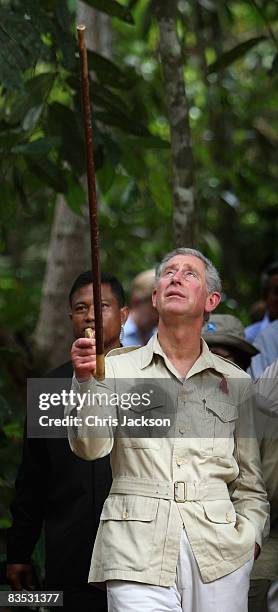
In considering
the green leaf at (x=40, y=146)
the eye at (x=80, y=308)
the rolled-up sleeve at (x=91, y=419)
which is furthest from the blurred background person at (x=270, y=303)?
the rolled-up sleeve at (x=91, y=419)

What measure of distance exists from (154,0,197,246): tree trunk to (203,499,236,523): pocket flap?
2399mm

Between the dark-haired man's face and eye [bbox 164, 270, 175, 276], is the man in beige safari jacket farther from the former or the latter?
the dark-haired man's face

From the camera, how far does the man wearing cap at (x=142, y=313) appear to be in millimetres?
7277

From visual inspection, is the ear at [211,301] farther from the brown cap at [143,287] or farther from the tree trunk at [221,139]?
the tree trunk at [221,139]

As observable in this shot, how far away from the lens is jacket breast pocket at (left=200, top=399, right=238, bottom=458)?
4.02m

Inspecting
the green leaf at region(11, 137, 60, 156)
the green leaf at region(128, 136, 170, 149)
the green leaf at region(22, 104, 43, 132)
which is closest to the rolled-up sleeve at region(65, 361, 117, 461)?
the green leaf at region(11, 137, 60, 156)

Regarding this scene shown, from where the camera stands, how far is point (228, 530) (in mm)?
3930

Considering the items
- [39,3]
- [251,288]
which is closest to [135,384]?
[39,3]

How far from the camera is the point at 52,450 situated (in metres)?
4.70

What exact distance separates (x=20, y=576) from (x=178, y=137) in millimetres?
2620

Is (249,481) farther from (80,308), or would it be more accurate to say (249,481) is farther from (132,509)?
(80,308)

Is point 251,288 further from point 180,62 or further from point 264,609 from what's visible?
point 264,609

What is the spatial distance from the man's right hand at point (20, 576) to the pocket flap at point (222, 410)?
48.5 inches

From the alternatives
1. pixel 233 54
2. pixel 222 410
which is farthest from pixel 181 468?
pixel 233 54
